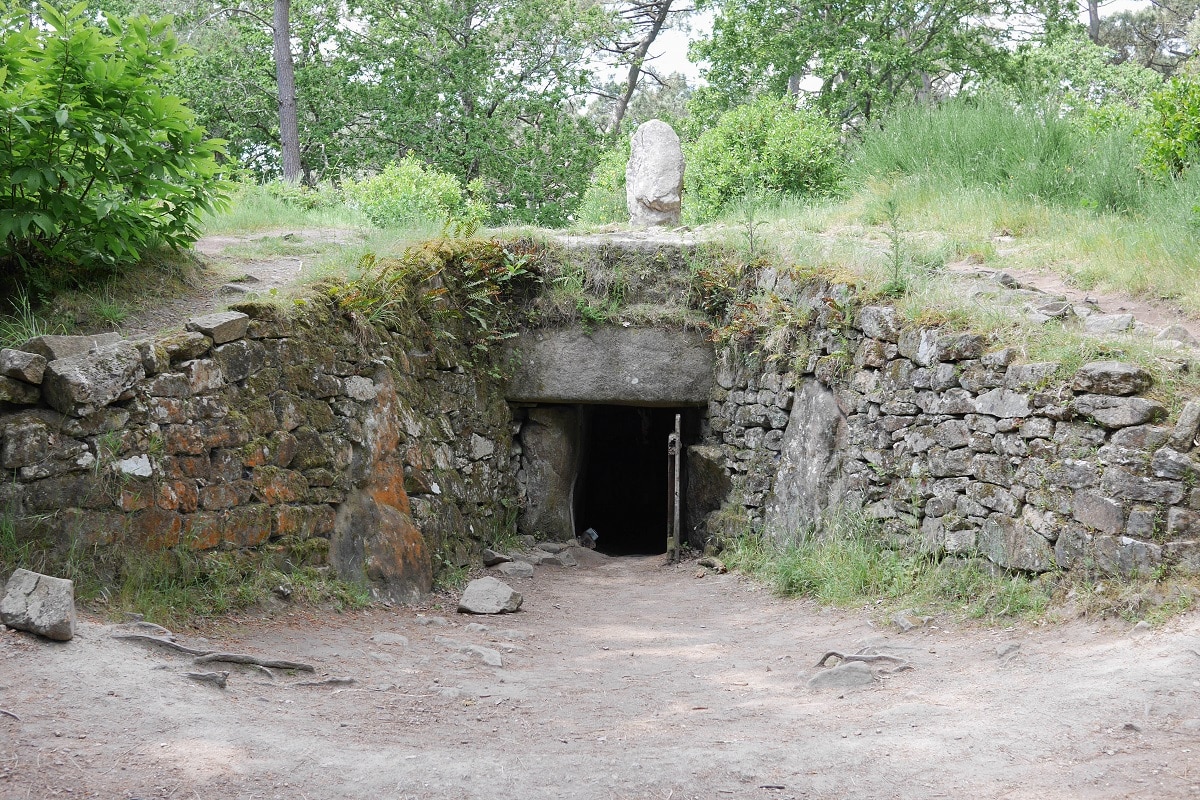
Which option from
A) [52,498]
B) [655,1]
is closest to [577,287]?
[52,498]

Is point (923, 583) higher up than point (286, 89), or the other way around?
point (286, 89)

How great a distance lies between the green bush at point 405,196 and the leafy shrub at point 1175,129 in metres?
7.54

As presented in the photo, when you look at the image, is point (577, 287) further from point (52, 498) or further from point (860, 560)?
point (52, 498)

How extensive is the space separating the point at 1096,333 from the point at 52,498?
21.1ft

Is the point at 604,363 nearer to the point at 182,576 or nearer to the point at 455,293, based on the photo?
the point at 455,293

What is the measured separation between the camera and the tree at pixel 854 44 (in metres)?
17.7

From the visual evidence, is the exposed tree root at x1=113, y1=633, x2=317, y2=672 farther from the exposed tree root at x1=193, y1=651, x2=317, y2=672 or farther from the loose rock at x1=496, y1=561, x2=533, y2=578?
the loose rock at x1=496, y1=561, x2=533, y2=578

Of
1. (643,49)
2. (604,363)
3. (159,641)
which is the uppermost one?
(643,49)

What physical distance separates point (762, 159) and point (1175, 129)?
5289 millimetres

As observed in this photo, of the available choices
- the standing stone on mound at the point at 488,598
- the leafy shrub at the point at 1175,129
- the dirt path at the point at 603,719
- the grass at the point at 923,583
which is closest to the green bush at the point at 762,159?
the leafy shrub at the point at 1175,129

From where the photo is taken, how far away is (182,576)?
5.40m

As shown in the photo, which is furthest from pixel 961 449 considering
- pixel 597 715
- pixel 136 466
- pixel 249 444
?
pixel 136 466

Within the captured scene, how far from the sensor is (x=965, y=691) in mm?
4793

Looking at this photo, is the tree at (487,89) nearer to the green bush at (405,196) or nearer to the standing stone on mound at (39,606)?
the green bush at (405,196)
